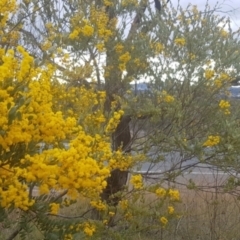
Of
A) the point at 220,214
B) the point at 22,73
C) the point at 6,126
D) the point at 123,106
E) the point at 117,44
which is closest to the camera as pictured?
the point at 6,126

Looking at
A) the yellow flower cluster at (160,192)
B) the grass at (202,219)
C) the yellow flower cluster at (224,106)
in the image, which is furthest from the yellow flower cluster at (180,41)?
the grass at (202,219)

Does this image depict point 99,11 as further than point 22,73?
Yes

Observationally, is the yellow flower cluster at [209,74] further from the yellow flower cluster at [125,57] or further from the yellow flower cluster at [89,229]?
the yellow flower cluster at [89,229]

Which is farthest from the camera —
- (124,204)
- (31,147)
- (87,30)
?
(87,30)

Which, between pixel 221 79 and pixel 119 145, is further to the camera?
pixel 119 145

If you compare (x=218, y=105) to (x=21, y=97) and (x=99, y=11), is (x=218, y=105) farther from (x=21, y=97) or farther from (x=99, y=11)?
(x=21, y=97)

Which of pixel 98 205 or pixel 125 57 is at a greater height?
pixel 125 57

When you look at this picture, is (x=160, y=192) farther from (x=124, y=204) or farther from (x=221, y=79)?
(x=221, y=79)

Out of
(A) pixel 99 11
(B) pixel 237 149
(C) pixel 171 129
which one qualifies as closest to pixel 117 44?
(A) pixel 99 11

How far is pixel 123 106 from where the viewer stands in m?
5.36

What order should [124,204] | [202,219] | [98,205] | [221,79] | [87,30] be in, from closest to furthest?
[98,205], [124,204], [87,30], [221,79], [202,219]

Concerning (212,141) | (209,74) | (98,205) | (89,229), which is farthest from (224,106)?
(89,229)

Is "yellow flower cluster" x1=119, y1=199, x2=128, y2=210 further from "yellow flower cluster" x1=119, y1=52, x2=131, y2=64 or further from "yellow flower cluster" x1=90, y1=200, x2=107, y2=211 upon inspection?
"yellow flower cluster" x1=119, y1=52, x2=131, y2=64

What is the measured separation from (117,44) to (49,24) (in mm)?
676
